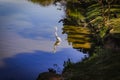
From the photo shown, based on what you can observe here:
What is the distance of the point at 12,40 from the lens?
2286 centimetres

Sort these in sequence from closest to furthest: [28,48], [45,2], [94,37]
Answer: [28,48] < [94,37] < [45,2]

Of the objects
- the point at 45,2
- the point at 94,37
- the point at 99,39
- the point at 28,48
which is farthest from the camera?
the point at 45,2

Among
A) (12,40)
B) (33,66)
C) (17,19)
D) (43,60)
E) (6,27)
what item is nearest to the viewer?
(33,66)

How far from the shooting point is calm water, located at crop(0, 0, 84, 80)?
56.3 ft

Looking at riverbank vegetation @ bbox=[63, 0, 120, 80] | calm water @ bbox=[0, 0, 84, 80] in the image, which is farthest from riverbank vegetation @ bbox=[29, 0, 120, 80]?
calm water @ bbox=[0, 0, 84, 80]

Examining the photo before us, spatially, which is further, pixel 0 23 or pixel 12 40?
pixel 0 23

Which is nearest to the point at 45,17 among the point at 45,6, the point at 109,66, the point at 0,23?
the point at 0,23

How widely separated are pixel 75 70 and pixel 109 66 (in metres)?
1.94

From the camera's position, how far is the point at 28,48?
2134cm

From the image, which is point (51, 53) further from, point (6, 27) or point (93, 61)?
point (6, 27)

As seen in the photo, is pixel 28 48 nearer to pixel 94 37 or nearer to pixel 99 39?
pixel 99 39

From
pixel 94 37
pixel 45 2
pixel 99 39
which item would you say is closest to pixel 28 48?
pixel 99 39

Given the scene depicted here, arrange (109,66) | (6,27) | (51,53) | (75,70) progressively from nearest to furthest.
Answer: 1. (109,66)
2. (75,70)
3. (51,53)
4. (6,27)

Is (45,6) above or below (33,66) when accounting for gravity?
above
